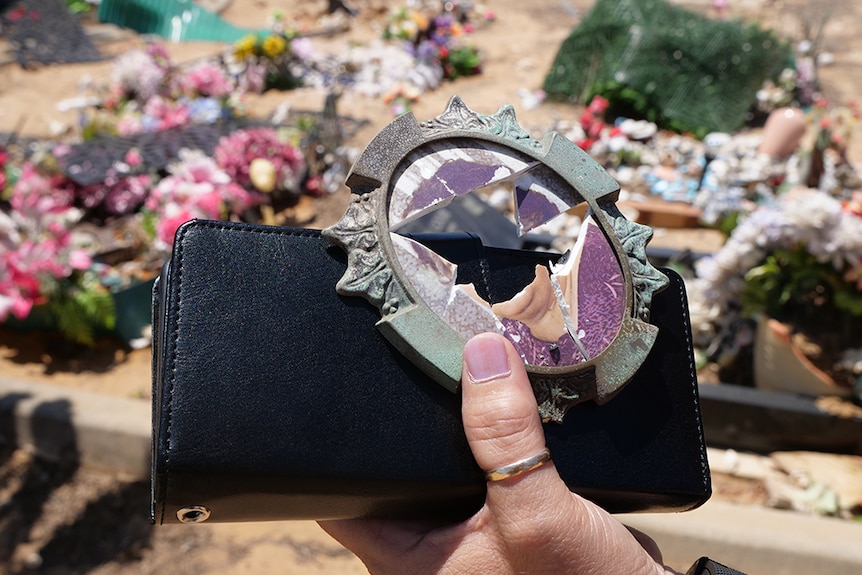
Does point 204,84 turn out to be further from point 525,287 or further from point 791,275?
point 525,287

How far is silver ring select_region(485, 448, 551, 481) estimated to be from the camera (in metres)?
1.12

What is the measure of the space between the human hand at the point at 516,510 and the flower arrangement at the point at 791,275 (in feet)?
8.46

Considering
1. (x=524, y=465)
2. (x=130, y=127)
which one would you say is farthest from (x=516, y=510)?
(x=130, y=127)

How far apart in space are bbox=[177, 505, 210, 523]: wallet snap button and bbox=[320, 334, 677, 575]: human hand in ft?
1.42

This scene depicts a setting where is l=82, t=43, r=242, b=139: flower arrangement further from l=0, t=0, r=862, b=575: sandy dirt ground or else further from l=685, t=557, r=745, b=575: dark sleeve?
l=685, t=557, r=745, b=575: dark sleeve

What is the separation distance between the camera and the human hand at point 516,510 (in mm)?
1115

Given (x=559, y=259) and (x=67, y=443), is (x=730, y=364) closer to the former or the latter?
(x=559, y=259)

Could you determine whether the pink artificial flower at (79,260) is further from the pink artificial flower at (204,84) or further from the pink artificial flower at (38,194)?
the pink artificial flower at (204,84)

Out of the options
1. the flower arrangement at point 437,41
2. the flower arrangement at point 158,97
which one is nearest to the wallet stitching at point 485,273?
the flower arrangement at point 158,97

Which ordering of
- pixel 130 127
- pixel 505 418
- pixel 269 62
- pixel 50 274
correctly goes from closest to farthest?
pixel 505 418, pixel 50 274, pixel 130 127, pixel 269 62

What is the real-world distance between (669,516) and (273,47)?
6.84 m

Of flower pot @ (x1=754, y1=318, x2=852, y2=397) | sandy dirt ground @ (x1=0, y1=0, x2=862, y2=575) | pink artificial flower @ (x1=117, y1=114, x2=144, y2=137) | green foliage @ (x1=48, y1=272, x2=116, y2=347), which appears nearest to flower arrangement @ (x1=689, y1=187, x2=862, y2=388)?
flower pot @ (x1=754, y1=318, x2=852, y2=397)

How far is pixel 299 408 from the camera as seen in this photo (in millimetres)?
1131

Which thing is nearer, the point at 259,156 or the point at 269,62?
the point at 259,156
